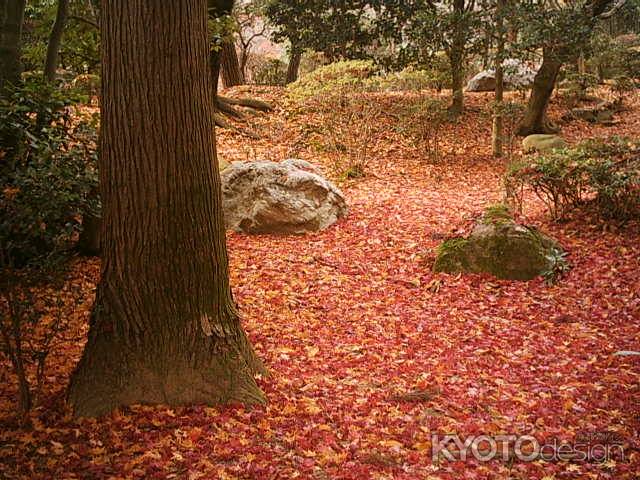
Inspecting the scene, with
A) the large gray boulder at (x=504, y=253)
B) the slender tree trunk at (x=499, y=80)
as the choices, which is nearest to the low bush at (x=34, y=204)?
the large gray boulder at (x=504, y=253)

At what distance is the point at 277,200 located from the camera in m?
8.31

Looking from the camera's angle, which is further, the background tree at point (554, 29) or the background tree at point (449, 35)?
the background tree at point (449, 35)

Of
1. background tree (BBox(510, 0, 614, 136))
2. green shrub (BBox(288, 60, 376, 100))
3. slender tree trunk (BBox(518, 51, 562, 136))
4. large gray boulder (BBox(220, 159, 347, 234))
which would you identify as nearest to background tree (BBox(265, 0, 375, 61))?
green shrub (BBox(288, 60, 376, 100))

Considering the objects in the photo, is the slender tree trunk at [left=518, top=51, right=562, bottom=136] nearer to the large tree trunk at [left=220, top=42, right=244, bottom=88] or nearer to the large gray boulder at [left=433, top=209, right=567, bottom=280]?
the large tree trunk at [left=220, top=42, right=244, bottom=88]

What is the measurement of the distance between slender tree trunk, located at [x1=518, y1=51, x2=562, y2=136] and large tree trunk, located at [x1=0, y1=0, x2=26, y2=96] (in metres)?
12.8

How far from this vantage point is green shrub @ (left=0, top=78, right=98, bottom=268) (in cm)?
371

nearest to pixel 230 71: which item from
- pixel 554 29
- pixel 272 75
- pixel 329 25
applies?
pixel 329 25

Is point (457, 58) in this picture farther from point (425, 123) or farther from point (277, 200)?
point (277, 200)

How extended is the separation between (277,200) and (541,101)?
33.2 ft

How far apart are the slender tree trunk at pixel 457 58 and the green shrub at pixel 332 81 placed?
3.20m

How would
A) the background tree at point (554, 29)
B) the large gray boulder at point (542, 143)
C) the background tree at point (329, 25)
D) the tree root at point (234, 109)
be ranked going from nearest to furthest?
the large gray boulder at point (542, 143), the background tree at point (554, 29), the tree root at point (234, 109), the background tree at point (329, 25)

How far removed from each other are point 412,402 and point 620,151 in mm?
5342

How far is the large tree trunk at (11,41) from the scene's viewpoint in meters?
5.46

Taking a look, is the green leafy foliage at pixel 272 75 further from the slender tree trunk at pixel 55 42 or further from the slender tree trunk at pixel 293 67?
the slender tree trunk at pixel 55 42
